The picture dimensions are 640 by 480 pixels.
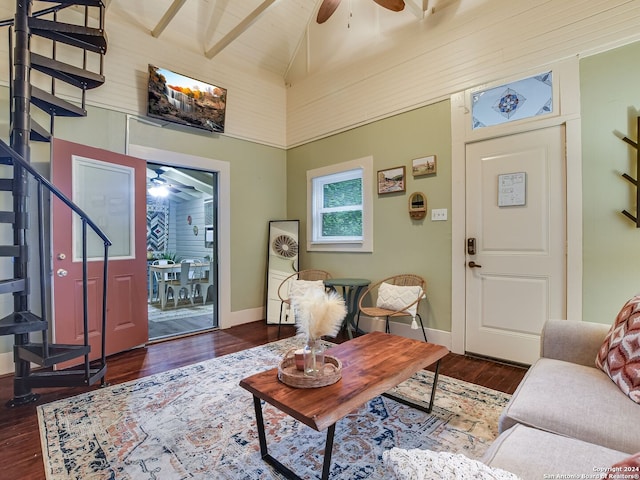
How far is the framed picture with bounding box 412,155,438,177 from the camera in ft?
11.4

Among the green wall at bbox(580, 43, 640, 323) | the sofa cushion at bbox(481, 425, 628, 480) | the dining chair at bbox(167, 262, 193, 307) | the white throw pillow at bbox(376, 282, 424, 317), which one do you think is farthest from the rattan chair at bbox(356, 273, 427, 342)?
the dining chair at bbox(167, 262, 193, 307)

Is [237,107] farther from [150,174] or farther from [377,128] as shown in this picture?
[150,174]

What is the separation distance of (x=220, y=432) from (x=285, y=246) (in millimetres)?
3053

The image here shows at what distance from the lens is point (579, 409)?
1290 mm

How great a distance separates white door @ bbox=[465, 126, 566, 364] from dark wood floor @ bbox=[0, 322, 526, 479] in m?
0.33

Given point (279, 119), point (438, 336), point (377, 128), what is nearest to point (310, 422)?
point (438, 336)

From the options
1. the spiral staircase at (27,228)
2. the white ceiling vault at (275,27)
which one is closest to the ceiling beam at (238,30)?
the white ceiling vault at (275,27)

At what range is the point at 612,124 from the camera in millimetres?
2504

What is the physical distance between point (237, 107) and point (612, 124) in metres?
4.09

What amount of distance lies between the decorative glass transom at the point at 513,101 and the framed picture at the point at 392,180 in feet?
2.89

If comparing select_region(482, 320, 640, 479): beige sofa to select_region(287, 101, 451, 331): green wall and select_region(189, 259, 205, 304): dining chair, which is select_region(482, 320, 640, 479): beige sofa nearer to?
select_region(287, 101, 451, 331): green wall

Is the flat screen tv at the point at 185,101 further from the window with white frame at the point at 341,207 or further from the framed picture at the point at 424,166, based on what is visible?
the framed picture at the point at 424,166

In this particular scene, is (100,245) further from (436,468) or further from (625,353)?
(625,353)

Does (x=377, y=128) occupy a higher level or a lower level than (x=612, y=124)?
higher
